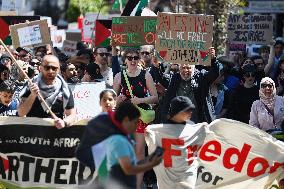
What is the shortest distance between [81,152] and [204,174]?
105 inches

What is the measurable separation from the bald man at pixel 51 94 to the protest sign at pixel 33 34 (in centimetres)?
455

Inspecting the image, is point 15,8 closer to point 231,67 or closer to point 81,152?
point 231,67

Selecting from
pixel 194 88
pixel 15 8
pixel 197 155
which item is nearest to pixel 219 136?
pixel 197 155

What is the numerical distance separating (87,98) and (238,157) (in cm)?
234

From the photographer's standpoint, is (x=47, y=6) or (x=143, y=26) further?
(x=47, y=6)

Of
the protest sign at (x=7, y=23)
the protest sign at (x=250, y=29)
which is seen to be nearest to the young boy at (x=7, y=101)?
the protest sign at (x=7, y=23)

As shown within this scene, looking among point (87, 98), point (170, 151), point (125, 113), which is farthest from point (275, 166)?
point (125, 113)

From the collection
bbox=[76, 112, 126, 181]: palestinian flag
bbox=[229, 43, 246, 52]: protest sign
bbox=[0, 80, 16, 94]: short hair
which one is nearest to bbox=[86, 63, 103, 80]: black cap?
bbox=[0, 80, 16, 94]: short hair

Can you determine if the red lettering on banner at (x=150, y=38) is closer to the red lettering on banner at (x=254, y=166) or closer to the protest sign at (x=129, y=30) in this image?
the protest sign at (x=129, y=30)

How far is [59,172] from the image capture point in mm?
9188

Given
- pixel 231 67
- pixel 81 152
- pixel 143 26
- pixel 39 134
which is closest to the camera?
pixel 81 152

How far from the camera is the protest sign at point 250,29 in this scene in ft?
50.6

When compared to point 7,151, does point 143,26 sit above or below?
above

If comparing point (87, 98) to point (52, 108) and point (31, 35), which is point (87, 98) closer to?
point (52, 108)
